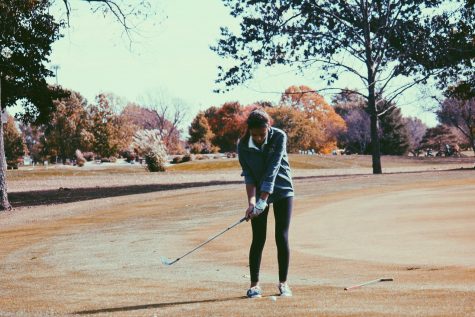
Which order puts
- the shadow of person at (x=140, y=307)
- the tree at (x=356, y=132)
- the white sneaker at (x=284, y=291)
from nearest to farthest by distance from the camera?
the shadow of person at (x=140, y=307) < the white sneaker at (x=284, y=291) < the tree at (x=356, y=132)

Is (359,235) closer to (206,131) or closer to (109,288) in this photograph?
(109,288)

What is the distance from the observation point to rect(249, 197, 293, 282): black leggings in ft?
28.3

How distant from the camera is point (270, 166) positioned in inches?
333

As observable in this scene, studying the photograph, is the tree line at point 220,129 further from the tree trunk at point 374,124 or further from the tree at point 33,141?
the tree trunk at point 374,124

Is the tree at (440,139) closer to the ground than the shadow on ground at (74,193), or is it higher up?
higher up

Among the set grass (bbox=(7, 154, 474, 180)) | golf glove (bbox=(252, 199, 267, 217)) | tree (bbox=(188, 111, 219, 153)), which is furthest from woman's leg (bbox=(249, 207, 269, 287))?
tree (bbox=(188, 111, 219, 153))

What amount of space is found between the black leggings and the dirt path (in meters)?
0.36

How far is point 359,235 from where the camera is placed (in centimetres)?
1546

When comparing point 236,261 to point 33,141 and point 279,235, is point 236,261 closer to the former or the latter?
point 279,235

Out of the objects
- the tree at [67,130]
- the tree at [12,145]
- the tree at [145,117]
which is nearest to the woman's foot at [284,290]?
the tree at [67,130]

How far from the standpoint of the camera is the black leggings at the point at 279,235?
863 cm

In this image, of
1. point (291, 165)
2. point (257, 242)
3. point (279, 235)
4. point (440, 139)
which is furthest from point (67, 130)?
point (279, 235)

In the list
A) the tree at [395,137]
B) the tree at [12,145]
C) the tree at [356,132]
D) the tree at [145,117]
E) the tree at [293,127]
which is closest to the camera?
the tree at [395,137]

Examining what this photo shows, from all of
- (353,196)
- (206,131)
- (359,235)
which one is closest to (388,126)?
(206,131)
